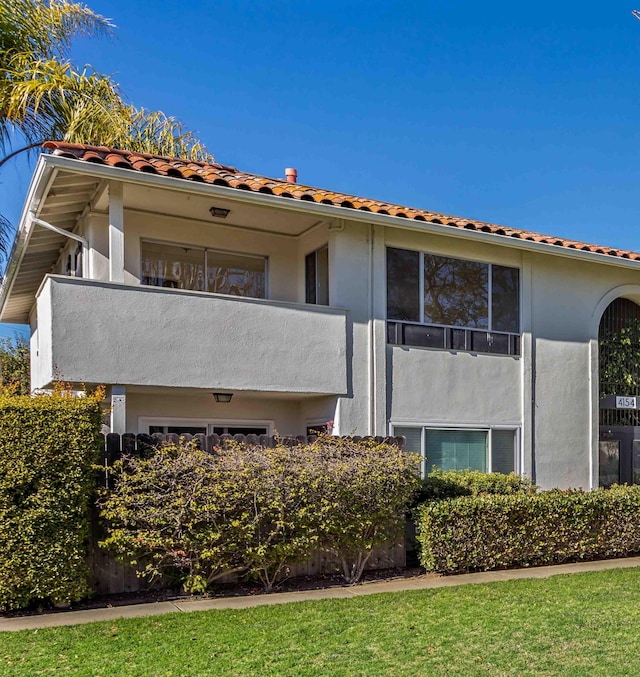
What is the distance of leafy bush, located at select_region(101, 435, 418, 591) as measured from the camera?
868 cm

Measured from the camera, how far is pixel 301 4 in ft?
51.9

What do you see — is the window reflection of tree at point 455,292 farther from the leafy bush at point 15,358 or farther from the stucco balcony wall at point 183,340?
the leafy bush at point 15,358

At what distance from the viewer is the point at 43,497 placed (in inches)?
321

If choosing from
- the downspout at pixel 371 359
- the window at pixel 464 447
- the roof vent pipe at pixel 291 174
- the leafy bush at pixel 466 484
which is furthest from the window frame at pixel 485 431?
the roof vent pipe at pixel 291 174

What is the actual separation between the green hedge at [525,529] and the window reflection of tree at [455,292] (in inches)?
152

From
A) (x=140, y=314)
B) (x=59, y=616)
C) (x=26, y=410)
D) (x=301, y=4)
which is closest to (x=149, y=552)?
(x=59, y=616)

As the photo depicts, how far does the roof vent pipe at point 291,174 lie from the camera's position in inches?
622

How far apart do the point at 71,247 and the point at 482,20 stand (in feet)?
32.6

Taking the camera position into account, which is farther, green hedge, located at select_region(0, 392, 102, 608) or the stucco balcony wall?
the stucco balcony wall

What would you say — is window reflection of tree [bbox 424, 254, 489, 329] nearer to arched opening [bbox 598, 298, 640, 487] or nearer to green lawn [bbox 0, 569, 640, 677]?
arched opening [bbox 598, 298, 640, 487]

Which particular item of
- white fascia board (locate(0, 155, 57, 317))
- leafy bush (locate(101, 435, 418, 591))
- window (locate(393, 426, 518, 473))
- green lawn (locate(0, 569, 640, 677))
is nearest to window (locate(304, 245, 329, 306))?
window (locate(393, 426, 518, 473))

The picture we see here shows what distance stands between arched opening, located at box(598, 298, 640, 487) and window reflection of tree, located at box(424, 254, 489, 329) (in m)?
3.82

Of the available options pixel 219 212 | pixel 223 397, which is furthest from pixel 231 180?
pixel 223 397

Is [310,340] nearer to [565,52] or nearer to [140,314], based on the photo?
[140,314]
